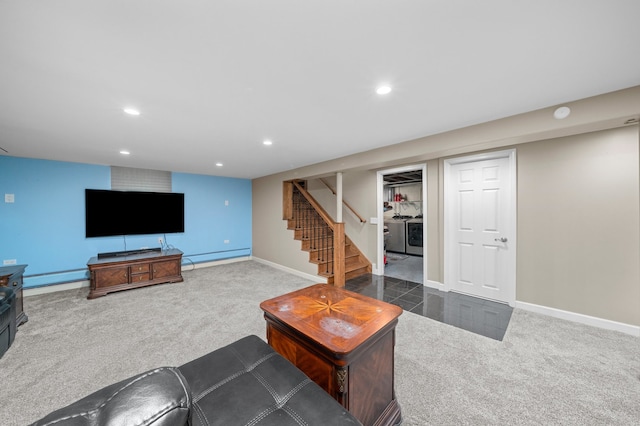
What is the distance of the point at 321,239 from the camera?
5305 millimetres

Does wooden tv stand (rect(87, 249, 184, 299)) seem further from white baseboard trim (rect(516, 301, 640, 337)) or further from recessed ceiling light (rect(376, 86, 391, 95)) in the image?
white baseboard trim (rect(516, 301, 640, 337))

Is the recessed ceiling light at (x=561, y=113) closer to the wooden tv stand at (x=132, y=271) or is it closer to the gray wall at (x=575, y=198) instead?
the gray wall at (x=575, y=198)

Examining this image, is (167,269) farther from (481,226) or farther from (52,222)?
(481,226)

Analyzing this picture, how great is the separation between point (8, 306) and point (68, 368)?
100 centimetres

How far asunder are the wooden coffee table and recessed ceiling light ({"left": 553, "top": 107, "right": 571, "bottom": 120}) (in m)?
2.22

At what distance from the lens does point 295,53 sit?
54.6 inches

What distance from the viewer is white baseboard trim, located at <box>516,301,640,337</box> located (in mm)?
2465

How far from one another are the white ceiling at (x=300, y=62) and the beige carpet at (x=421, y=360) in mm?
2220

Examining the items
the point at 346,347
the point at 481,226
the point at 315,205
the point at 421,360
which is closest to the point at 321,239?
the point at 315,205

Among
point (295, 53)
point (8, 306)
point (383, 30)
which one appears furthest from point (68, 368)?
point (383, 30)

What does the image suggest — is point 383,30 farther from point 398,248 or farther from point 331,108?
point 398,248

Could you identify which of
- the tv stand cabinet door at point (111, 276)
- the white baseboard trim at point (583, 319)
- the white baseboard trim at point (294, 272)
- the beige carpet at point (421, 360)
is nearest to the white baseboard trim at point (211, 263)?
the white baseboard trim at point (294, 272)

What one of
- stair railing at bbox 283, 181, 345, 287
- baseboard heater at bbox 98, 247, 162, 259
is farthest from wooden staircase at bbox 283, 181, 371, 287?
baseboard heater at bbox 98, 247, 162, 259

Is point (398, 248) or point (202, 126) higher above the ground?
point (202, 126)
